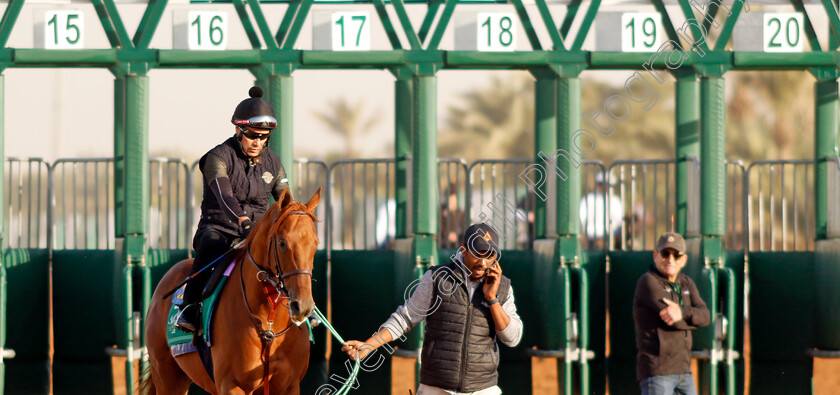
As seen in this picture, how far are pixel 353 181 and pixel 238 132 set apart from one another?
325cm

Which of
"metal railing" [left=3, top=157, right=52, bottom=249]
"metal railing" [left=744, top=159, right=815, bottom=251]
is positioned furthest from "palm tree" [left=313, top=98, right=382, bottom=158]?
"metal railing" [left=3, top=157, right=52, bottom=249]

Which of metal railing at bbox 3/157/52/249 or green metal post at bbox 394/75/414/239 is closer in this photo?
green metal post at bbox 394/75/414/239

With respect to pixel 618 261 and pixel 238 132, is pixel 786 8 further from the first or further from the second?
pixel 238 132

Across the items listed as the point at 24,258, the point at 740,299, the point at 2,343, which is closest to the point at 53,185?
the point at 24,258

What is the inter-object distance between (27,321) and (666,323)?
17.2 ft

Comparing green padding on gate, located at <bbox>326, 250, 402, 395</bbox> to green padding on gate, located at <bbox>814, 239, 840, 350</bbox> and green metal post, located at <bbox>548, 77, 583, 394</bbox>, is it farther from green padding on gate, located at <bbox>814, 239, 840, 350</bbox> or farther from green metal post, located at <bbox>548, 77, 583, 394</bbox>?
green padding on gate, located at <bbox>814, 239, 840, 350</bbox>

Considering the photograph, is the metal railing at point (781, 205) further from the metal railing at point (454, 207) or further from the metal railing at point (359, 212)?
the metal railing at point (359, 212)

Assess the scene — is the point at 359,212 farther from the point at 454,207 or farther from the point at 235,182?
the point at 235,182

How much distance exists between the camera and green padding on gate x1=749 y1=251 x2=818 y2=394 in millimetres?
9539

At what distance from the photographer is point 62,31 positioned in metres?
9.27

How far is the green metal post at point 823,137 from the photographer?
30.4 ft

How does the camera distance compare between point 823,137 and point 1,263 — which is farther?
point 823,137

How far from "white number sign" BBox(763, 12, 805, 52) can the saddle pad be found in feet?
16.1

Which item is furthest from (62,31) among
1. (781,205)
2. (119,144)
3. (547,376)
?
(781,205)
